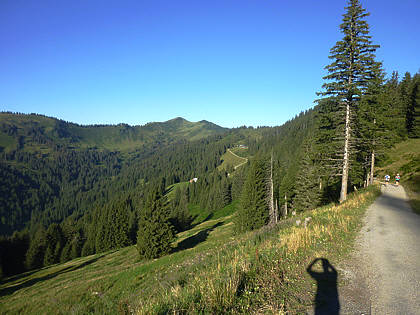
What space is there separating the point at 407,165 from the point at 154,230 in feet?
141

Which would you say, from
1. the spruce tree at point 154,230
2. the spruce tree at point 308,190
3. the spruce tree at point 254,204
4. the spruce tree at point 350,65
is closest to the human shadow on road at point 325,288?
the spruce tree at point 350,65

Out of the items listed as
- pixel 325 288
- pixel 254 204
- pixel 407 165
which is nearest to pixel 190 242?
pixel 254 204

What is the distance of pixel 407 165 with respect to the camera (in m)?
33.8

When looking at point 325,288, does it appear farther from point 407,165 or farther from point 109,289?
point 407,165

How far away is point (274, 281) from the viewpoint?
19.1ft

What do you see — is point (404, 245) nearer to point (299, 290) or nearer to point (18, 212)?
point (299, 290)

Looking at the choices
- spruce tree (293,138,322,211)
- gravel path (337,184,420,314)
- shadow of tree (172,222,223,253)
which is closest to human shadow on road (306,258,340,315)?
gravel path (337,184,420,314)

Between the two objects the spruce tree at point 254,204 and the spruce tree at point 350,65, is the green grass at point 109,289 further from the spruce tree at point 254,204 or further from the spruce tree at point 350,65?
the spruce tree at point 350,65

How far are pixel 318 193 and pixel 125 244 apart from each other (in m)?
54.2

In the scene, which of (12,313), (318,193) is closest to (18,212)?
(12,313)

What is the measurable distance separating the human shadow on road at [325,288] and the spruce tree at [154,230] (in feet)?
87.8

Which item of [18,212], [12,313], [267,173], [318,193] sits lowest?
[18,212]

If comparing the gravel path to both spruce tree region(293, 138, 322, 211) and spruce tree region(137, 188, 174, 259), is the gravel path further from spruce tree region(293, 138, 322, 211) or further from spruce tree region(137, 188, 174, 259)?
spruce tree region(137, 188, 174, 259)

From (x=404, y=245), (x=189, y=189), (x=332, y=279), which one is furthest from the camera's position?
(x=189, y=189)
